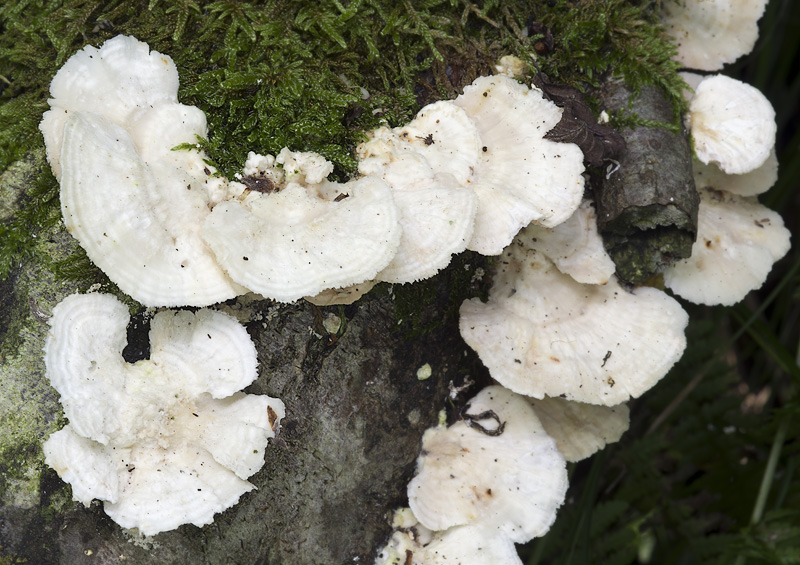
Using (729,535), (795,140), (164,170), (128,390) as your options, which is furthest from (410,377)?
(795,140)

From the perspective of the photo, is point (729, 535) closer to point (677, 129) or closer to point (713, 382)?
point (713, 382)

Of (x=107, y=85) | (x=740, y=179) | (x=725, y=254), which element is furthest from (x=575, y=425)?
(x=107, y=85)

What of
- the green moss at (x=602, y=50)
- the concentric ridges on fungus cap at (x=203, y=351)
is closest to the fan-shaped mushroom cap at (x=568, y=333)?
the green moss at (x=602, y=50)

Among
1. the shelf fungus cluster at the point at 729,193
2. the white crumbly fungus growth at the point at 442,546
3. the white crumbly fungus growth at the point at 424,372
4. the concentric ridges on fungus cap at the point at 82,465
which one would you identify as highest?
the shelf fungus cluster at the point at 729,193

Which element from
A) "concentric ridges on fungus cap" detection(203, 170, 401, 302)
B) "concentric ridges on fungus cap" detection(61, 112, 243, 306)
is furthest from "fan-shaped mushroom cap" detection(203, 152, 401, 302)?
"concentric ridges on fungus cap" detection(61, 112, 243, 306)

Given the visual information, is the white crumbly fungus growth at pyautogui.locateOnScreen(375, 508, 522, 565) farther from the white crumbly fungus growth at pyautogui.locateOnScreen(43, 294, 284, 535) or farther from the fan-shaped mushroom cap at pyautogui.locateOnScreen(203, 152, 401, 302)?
the fan-shaped mushroom cap at pyautogui.locateOnScreen(203, 152, 401, 302)

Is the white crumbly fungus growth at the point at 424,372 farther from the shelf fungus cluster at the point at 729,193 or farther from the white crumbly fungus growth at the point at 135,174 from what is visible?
the shelf fungus cluster at the point at 729,193

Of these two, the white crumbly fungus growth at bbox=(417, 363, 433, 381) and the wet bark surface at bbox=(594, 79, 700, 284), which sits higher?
the wet bark surface at bbox=(594, 79, 700, 284)
